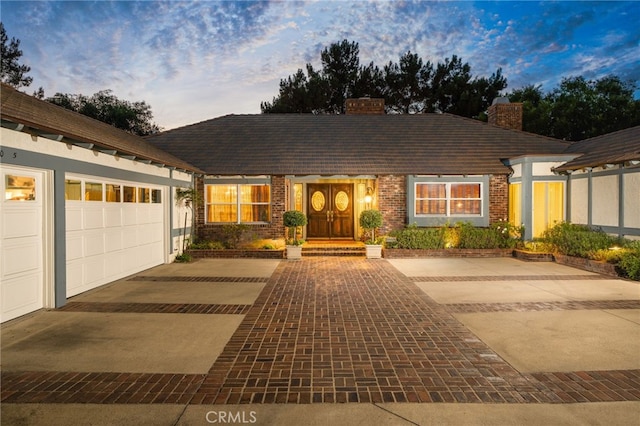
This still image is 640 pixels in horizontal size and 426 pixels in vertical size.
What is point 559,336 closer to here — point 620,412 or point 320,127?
point 620,412

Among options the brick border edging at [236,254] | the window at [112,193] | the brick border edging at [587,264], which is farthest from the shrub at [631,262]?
the window at [112,193]

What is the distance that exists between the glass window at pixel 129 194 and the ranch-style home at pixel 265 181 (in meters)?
0.03

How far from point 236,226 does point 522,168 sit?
11.2 metres

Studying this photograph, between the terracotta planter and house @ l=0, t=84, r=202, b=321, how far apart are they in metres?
7.34

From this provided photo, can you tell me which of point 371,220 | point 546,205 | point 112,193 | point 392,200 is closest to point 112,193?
point 112,193

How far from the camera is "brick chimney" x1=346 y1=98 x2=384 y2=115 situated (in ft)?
64.1

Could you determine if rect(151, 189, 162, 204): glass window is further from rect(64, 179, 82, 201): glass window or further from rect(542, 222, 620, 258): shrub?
rect(542, 222, 620, 258): shrub

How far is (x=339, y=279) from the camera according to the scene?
981 cm

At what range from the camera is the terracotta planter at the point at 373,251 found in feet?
44.2

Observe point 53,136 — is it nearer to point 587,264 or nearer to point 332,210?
point 332,210

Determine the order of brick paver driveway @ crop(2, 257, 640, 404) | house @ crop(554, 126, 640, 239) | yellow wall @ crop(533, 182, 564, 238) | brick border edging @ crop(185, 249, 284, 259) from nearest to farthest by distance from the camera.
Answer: brick paver driveway @ crop(2, 257, 640, 404) → house @ crop(554, 126, 640, 239) → brick border edging @ crop(185, 249, 284, 259) → yellow wall @ crop(533, 182, 564, 238)

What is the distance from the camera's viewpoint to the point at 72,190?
7.73 meters

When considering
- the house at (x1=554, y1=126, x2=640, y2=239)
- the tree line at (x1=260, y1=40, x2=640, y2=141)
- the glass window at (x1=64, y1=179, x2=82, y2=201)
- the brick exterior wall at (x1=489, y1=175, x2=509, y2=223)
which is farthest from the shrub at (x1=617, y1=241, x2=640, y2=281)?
the tree line at (x1=260, y1=40, x2=640, y2=141)

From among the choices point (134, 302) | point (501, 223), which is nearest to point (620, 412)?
point (134, 302)
